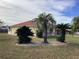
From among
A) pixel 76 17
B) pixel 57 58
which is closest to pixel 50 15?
pixel 57 58

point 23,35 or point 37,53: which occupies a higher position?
point 23,35

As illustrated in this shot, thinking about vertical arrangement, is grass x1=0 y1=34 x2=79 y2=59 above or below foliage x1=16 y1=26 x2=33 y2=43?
below

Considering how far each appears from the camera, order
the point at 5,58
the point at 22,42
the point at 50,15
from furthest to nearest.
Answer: the point at 50,15 < the point at 22,42 < the point at 5,58

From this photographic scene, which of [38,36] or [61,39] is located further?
[38,36]

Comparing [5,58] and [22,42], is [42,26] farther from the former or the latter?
[5,58]

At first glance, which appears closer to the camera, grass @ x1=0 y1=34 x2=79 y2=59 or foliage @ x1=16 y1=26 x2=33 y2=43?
grass @ x1=0 y1=34 x2=79 y2=59

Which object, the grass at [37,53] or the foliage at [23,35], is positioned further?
the foliage at [23,35]

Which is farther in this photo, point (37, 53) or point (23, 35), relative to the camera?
point (23, 35)

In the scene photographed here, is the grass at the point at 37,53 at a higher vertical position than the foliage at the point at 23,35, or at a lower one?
lower

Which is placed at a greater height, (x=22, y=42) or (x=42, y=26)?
(x=42, y=26)

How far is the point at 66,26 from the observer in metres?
→ 36.7

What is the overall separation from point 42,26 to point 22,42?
5.60 meters

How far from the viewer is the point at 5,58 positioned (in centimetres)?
1524

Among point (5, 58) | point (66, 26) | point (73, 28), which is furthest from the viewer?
point (73, 28)
